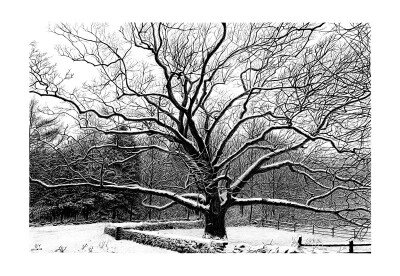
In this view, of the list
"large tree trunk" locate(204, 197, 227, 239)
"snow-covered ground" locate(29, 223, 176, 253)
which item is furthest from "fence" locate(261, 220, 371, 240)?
"snow-covered ground" locate(29, 223, 176, 253)

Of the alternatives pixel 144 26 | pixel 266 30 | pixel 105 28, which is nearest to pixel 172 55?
pixel 144 26

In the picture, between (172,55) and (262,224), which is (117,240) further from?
(172,55)

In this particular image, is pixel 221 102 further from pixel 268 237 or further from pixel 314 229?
pixel 314 229

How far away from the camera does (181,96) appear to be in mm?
7801

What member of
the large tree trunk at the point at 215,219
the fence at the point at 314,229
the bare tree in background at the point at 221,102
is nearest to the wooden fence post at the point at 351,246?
the fence at the point at 314,229

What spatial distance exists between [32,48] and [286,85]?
4.97m

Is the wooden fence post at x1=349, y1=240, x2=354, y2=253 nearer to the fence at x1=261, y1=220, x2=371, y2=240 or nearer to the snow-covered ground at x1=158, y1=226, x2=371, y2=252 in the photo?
the snow-covered ground at x1=158, y1=226, x2=371, y2=252

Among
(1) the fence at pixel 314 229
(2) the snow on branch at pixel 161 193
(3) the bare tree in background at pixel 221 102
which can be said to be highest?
(3) the bare tree in background at pixel 221 102

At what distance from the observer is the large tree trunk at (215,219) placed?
25.3 feet

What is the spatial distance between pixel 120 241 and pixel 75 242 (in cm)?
87

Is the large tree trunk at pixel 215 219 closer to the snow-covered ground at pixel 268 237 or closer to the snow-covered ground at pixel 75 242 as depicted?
the snow-covered ground at pixel 268 237

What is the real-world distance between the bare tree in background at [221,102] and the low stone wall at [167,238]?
556mm

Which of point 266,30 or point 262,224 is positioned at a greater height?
point 266,30

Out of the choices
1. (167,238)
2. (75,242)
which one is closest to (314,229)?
(167,238)
